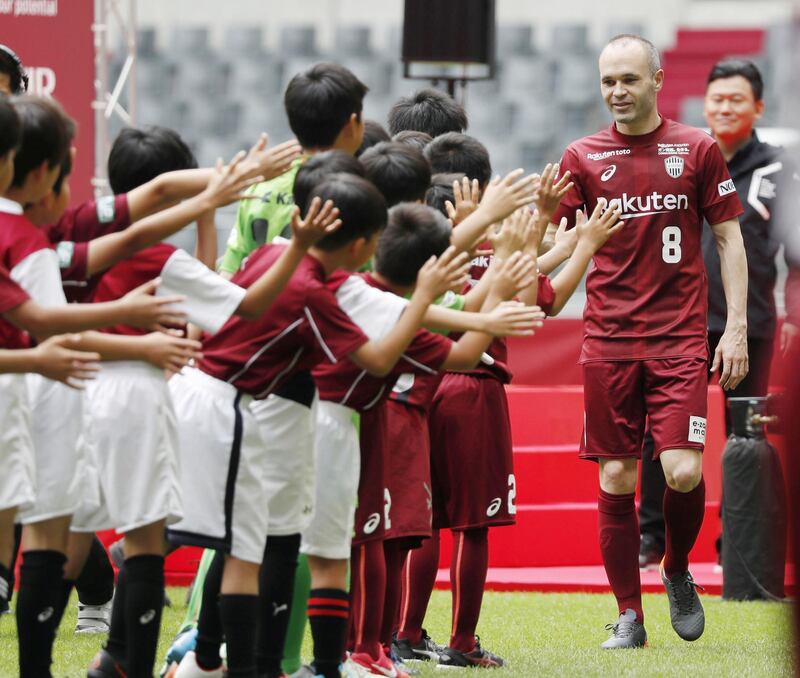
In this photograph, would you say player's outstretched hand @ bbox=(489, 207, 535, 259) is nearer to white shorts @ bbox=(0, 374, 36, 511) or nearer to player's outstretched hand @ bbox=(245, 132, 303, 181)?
player's outstretched hand @ bbox=(245, 132, 303, 181)

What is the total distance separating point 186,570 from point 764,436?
Result: 2609 mm

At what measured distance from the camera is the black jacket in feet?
24.1

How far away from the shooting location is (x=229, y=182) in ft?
11.9

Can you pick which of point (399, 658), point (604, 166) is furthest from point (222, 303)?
point (604, 166)

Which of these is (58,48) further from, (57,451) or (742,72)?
(57,451)

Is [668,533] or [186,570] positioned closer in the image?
[668,533]

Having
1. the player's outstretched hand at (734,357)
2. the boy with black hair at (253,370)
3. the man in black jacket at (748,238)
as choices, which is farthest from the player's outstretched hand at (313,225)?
the man in black jacket at (748,238)

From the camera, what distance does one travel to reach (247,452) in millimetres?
3795

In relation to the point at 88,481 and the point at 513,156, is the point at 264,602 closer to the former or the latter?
the point at 88,481

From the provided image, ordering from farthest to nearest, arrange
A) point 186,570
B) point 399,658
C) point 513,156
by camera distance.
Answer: point 513,156 < point 186,570 < point 399,658

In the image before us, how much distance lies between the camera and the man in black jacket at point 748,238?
24.1 ft

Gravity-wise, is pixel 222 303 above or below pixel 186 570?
above

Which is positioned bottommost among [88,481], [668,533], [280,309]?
[668,533]

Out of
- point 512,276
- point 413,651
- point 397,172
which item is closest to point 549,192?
point 397,172
